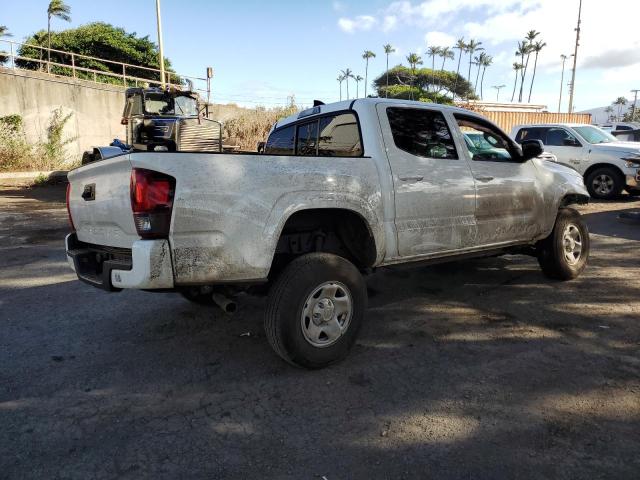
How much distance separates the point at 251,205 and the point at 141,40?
42.0m

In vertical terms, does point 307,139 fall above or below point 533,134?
below

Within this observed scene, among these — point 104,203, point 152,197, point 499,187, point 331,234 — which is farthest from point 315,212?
point 499,187

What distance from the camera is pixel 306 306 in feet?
10.3

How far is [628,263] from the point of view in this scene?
5.95 m

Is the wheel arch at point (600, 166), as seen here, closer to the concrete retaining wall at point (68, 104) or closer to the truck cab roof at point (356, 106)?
the truck cab roof at point (356, 106)

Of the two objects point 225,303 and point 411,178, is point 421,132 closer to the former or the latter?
point 411,178

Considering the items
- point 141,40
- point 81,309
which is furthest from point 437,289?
point 141,40

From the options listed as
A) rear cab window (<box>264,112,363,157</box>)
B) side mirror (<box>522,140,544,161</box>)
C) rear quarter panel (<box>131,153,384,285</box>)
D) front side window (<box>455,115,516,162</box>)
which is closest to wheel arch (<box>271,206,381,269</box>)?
rear quarter panel (<box>131,153,384,285</box>)

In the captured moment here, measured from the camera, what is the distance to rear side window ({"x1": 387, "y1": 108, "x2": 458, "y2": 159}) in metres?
3.82

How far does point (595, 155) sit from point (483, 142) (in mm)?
8377

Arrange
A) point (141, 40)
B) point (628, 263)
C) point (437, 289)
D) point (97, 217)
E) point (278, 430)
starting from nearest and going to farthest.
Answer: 1. point (278, 430)
2. point (97, 217)
3. point (437, 289)
4. point (628, 263)
5. point (141, 40)

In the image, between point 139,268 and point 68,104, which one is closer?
point 139,268

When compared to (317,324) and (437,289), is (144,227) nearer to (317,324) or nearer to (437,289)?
(317,324)

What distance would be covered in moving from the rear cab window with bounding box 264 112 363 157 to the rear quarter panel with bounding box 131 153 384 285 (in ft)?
2.39
